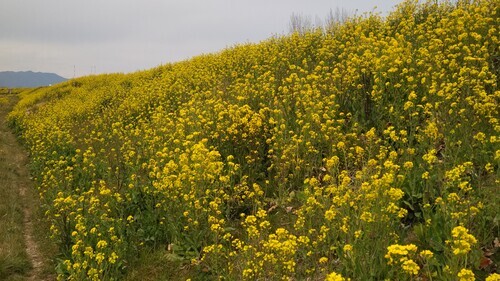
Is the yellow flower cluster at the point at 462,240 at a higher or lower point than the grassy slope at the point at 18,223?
higher

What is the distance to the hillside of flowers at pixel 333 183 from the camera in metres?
4.50

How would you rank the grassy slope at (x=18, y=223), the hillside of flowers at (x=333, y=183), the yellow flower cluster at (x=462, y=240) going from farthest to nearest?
the grassy slope at (x=18, y=223) < the hillside of flowers at (x=333, y=183) < the yellow flower cluster at (x=462, y=240)

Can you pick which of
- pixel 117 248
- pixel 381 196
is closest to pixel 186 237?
pixel 117 248

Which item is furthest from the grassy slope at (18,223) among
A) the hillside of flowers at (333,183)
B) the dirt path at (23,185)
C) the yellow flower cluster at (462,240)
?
the yellow flower cluster at (462,240)

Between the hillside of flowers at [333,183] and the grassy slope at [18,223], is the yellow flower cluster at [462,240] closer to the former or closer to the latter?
the hillside of flowers at [333,183]

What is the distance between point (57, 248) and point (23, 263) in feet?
2.38

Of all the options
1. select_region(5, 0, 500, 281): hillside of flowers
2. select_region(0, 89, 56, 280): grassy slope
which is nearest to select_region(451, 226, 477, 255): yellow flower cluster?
select_region(5, 0, 500, 281): hillside of flowers

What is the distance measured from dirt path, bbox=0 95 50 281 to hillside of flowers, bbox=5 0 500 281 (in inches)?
24.8

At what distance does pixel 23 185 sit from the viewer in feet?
43.4

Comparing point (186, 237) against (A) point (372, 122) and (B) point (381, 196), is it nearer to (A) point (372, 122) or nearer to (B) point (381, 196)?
(B) point (381, 196)

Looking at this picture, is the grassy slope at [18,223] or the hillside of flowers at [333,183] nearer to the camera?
the hillside of flowers at [333,183]

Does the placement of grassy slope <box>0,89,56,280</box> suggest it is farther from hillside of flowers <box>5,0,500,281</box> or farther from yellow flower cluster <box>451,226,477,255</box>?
yellow flower cluster <box>451,226,477,255</box>

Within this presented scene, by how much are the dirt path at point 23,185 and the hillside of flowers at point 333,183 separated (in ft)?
2.07

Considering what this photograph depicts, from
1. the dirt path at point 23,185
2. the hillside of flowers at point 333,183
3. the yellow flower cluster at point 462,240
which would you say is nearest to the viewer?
the yellow flower cluster at point 462,240
